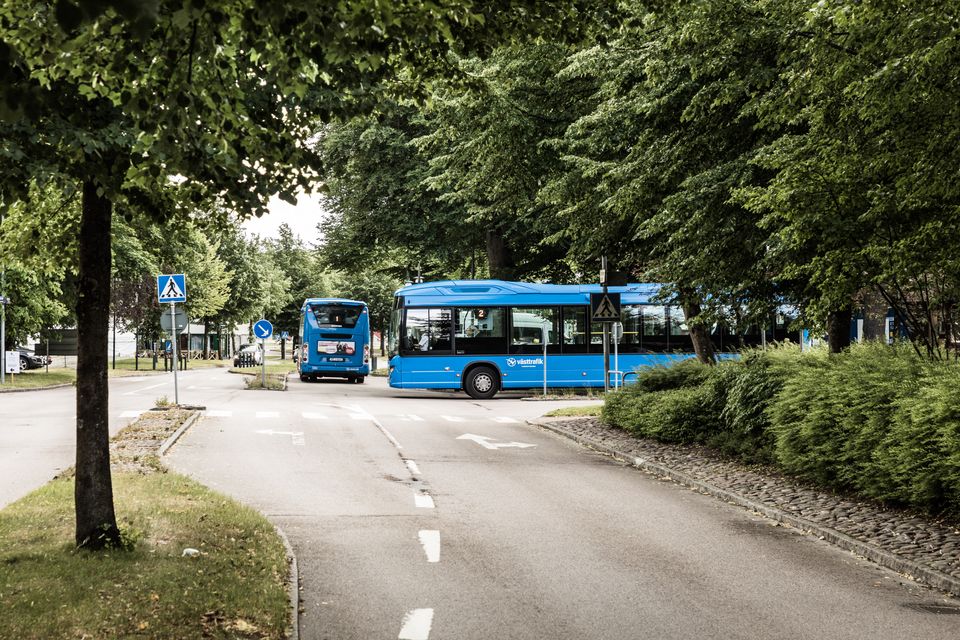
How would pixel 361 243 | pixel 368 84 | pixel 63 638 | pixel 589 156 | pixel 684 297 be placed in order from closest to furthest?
pixel 63 638 → pixel 368 84 → pixel 684 297 → pixel 589 156 → pixel 361 243

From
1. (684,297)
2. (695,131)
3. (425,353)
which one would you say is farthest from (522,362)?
(695,131)

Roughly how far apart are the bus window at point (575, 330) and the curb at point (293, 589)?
877 inches

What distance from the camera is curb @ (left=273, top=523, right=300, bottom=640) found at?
17.7 ft

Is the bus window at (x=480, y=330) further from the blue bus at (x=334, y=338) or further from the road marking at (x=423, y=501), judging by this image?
the road marking at (x=423, y=501)

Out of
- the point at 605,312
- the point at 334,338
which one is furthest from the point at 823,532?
the point at 334,338

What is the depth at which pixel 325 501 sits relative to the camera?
1034cm

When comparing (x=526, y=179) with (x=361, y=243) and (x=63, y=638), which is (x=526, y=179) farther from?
(x=63, y=638)

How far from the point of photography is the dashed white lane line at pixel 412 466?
12.7 m

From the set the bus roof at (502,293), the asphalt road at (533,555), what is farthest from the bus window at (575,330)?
the asphalt road at (533,555)

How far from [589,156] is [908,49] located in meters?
9.87

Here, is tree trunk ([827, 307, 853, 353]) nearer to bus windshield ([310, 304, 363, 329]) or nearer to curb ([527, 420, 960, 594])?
curb ([527, 420, 960, 594])

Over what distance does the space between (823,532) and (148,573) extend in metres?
5.77

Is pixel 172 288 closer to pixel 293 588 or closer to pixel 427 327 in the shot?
pixel 427 327

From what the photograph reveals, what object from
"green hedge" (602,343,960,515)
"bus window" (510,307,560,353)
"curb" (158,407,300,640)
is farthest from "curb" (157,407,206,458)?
"bus window" (510,307,560,353)
